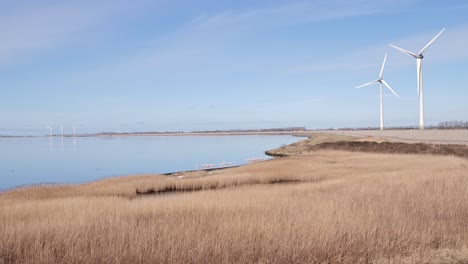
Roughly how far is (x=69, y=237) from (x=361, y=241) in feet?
22.6

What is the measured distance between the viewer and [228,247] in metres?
10.3

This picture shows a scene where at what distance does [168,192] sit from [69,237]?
59.3 ft

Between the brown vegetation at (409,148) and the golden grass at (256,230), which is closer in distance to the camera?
the golden grass at (256,230)

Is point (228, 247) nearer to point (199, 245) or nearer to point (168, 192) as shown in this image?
point (199, 245)

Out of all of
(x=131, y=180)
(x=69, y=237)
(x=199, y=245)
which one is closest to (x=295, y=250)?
(x=199, y=245)

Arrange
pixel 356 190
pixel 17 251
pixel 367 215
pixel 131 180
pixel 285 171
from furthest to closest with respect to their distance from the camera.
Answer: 1. pixel 285 171
2. pixel 131 180
3. pixel 356 190
4. pixel 367 215
5. pixel 17 251

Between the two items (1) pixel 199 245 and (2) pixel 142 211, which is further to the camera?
(2) pixel 142 211

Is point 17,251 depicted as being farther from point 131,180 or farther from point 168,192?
point 131,180

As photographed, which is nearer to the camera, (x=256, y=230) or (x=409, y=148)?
(x=256, y=230)

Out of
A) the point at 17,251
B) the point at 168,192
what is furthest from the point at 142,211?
the point at 168,192

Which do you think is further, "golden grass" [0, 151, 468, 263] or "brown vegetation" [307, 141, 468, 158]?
"brown vegetation" [307, 141, 468, 158]

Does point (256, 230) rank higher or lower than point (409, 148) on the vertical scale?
higher

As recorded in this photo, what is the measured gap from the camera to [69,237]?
10.7 m

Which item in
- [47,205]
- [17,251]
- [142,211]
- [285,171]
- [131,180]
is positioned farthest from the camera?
[285,171]
